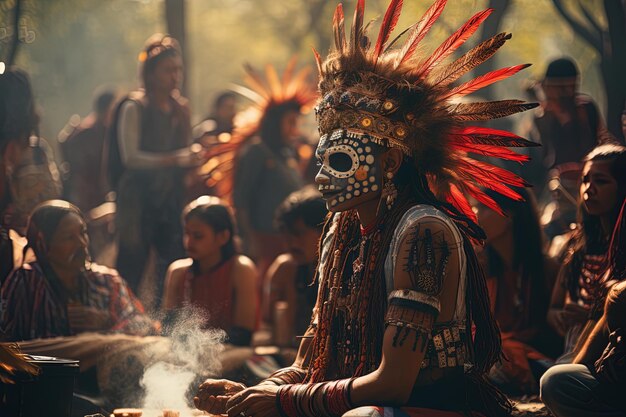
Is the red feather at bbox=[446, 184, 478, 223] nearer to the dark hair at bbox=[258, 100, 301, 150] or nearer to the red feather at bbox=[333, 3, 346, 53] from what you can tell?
the red feather at bbox=[333, 3, 346, 53]

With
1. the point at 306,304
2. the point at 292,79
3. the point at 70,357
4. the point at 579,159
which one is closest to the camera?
the point at 70,357

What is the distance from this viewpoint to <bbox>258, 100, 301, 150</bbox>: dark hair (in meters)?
11.2

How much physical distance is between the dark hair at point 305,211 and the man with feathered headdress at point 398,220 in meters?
3.54

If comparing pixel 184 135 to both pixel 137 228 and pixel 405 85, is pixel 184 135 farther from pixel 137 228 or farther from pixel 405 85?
pixel 405 85

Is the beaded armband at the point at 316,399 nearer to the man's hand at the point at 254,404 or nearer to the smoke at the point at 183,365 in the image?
the man's hand at the point at 254,404

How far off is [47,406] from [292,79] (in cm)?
682

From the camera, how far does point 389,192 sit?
4914 mm

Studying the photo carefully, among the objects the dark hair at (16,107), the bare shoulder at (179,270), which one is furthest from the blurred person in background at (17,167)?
the bare shoulder at (179,270)

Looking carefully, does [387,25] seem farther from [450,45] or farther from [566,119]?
[566,119]

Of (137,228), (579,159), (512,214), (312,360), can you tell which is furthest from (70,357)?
(579,159)

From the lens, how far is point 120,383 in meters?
7.19

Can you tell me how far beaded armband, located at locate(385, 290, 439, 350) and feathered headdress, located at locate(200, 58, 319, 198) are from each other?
270 inches

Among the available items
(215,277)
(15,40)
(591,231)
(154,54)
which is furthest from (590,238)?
(15,40)

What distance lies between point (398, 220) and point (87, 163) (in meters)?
10.00
